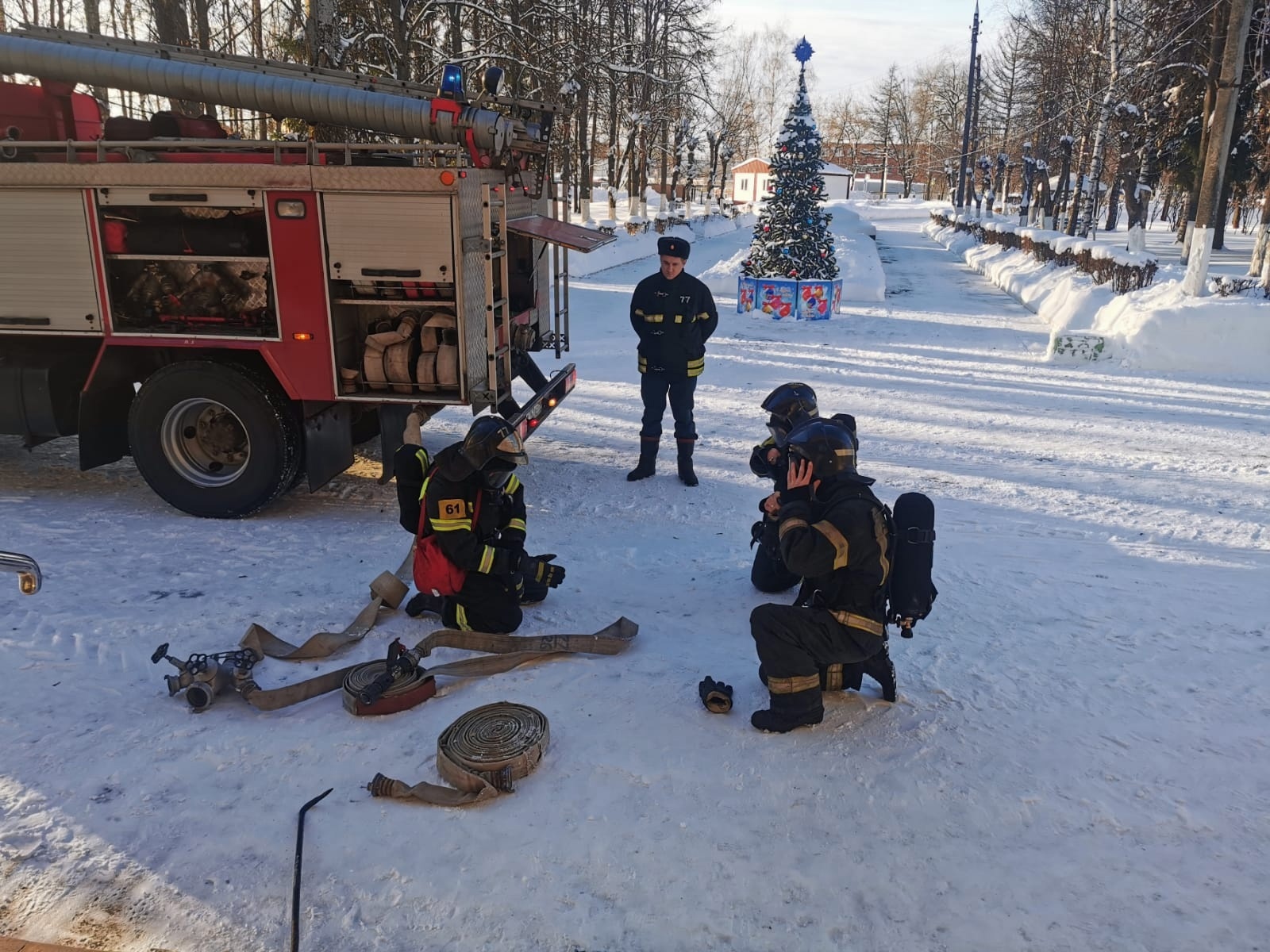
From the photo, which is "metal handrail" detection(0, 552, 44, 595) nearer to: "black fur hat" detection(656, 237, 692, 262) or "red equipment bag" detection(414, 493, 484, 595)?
"red equipment bag" detection(414, 493, 484, 595)

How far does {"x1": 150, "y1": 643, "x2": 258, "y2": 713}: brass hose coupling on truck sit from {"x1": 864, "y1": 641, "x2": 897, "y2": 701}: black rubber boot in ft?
8.49

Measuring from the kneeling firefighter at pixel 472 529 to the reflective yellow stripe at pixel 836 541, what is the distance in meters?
1.53

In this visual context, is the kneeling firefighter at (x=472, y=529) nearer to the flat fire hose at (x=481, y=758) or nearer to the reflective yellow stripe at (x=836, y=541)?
the flat fire hose at (x=481, y=758)

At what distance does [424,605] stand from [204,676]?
110 cm

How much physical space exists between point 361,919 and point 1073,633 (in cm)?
347

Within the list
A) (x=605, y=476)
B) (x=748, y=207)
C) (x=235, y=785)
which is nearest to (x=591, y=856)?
(x=235, y=785)

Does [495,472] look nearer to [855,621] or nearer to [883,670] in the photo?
[855,621]

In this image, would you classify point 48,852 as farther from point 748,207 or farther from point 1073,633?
point 748,207

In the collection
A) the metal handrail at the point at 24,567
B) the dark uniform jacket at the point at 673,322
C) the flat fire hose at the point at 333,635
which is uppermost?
the dark uniform jacket at the point at 673,322

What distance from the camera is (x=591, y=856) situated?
2900 mm

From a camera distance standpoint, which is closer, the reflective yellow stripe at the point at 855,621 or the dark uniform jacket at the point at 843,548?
the dark uniform jacket at the point at 843,548

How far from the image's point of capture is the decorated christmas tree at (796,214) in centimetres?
1628

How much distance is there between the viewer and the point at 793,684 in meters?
3.51

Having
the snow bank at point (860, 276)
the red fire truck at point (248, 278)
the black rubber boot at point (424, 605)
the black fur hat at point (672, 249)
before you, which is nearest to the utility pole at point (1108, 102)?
the snow bank at point (860, 276)
